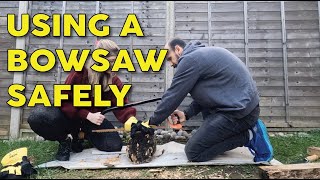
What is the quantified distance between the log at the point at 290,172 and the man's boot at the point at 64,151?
1862 mm

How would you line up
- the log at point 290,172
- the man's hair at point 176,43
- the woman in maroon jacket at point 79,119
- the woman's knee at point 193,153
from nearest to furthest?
the log at point 290,172
the woman's knee at point 193,153
the woman in maroon jacket at point 79,119
the man's hair at point 176,43

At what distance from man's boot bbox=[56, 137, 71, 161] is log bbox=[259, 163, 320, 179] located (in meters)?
1.86

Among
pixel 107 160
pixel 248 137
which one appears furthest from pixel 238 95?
pixel 107 160

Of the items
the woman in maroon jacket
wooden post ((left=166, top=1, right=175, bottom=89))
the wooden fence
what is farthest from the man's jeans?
wooden post ((left=166, top=1, right=175, bottom=89))

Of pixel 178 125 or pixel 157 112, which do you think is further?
pixel 178 125

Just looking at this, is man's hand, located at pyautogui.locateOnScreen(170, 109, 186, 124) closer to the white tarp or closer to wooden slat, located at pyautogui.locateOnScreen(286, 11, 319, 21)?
the white tarp

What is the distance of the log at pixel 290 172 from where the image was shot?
2309 millimetres

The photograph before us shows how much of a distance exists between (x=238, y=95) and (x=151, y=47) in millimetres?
2192

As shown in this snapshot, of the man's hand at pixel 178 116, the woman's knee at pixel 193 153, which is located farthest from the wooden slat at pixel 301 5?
the woman's knee at pixel 193 153

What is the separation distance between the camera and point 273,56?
15.1ft

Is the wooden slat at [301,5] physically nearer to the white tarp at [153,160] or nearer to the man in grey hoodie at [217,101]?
the man in grey hoodie at [217,101]

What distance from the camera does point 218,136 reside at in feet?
9.37

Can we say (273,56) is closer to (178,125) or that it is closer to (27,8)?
(178,125)

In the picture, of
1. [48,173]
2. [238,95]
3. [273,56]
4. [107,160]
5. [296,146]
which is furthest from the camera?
[273,56]
